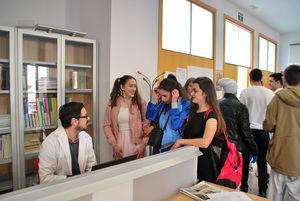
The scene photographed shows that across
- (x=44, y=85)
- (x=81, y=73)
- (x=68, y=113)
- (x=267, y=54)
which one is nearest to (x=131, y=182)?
(x=68, y=113)

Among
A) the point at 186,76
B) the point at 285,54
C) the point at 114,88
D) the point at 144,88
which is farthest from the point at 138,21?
the point at 285,54

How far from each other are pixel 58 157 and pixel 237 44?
213 inches

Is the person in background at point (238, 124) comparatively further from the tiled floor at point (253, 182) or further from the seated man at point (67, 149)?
the seated man at point (67, 149)

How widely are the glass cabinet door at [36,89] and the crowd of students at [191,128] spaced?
0.76 meters

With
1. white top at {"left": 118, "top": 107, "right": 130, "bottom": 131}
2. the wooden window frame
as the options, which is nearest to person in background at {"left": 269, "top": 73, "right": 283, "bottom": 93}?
the wooden window frame

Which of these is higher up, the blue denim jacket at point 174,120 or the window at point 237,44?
the window at point 237,44

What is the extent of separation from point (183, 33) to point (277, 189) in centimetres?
309

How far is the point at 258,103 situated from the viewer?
10.2 feet

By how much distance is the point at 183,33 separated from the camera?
166 inches

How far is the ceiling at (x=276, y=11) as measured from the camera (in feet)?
17.0

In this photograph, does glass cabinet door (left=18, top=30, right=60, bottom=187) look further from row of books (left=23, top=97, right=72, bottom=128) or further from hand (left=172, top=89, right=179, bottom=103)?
hand (left=172, top=89, right=179, bottom=103)

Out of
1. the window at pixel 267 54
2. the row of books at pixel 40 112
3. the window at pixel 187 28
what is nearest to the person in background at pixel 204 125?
the row of books at pixel 40 112

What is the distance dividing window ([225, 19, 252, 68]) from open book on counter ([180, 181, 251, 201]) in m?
4.49

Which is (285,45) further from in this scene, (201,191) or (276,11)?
(201,191)
